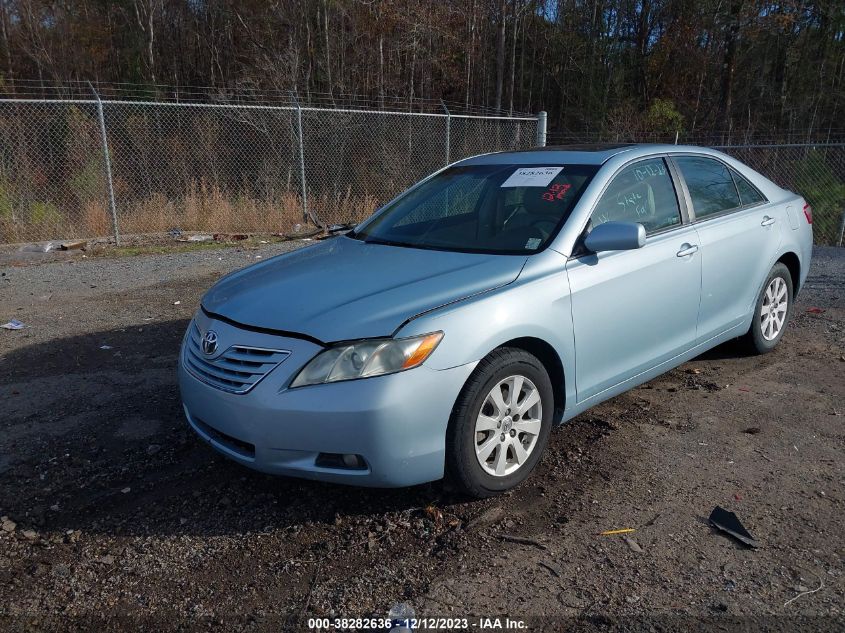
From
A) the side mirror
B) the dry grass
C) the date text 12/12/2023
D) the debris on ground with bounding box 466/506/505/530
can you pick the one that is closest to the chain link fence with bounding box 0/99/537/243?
the dry grass

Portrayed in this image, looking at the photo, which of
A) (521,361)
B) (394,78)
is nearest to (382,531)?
(521,361)

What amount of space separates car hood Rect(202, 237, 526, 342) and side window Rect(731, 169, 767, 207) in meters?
2.41

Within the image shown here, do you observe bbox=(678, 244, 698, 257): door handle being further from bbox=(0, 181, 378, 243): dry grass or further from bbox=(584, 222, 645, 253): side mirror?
bbox=(0, 181, 378, 243): dry grass

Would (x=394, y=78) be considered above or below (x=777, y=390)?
above

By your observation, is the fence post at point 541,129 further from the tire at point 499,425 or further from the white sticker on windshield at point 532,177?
the tire at point 499,425

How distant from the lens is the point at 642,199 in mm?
4062

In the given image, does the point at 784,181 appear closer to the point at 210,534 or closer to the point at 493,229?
the point at 493,229

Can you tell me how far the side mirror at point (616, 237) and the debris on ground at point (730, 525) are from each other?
1.33 meters

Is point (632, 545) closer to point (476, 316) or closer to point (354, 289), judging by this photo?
point (476, 316)

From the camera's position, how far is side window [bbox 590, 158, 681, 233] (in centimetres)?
381

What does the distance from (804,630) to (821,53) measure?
28324 mm

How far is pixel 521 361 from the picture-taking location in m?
3.11

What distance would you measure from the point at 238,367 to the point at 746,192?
Answer: 3.91m

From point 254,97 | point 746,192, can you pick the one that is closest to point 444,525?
point 746,192
